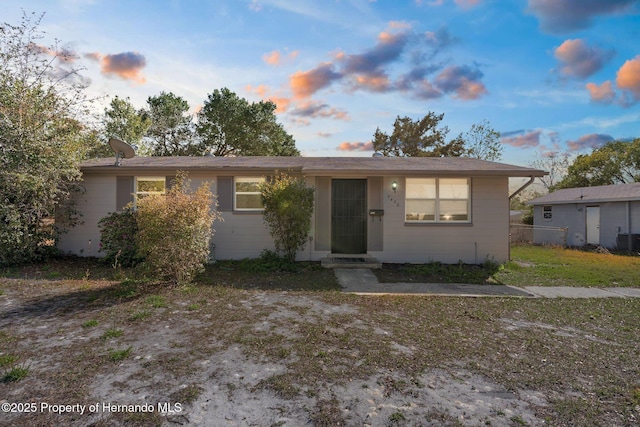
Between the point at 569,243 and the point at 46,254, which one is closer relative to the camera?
the point at 46,254

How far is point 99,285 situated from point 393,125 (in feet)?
85.1

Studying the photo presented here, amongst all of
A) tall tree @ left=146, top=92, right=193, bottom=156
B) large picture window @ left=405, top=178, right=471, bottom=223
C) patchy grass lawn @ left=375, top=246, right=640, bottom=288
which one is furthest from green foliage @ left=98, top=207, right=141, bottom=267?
tall tree @ left=146, top=92, right=193, bottom=156

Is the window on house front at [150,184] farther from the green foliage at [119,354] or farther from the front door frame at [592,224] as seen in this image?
the front door frame at [592,224]

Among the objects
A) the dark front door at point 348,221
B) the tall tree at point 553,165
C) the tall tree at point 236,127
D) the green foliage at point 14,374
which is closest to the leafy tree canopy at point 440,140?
the tall tree at point 553,165

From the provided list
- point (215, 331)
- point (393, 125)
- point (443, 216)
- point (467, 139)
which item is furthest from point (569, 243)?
point (215, 331)

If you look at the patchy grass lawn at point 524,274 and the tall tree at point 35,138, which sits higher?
the tall tree at point 35,138

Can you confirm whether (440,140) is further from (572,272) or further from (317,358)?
(317,358)

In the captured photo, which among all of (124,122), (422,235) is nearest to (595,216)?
(422,235)

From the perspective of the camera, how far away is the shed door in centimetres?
1585

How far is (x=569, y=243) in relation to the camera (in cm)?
1670

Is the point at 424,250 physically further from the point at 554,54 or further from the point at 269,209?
the point at 554,54

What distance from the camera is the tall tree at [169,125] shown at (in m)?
24.4

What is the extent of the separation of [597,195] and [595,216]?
1.02 metres

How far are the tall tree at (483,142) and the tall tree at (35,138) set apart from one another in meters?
26.8
